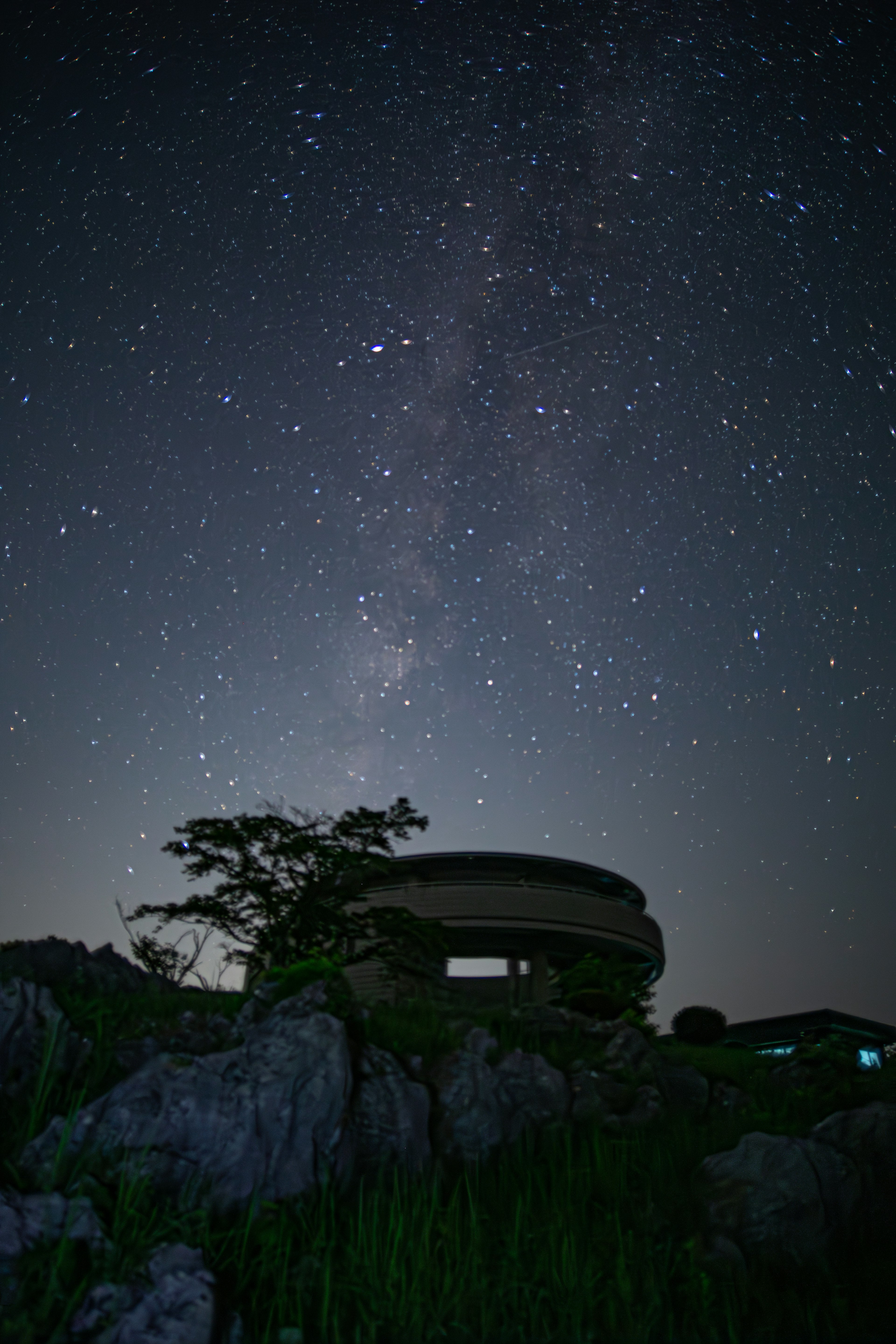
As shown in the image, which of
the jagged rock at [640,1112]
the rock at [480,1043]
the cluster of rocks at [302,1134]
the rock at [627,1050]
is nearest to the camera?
the cluster of rocks at [302,1134]

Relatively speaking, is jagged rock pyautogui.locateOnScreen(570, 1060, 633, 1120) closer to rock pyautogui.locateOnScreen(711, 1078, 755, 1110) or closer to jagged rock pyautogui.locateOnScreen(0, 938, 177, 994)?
rock pyautogui.locateOnScreen(711, 1078, 755, 1110)

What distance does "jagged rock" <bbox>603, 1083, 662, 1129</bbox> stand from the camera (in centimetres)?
838

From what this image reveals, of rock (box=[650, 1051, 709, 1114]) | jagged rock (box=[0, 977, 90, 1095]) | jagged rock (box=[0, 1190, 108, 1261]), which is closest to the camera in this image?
jagged rock (box=[0, 1190, 108, 1261])

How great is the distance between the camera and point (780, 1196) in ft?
21.0

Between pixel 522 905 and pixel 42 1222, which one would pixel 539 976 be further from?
pixel 42 1222

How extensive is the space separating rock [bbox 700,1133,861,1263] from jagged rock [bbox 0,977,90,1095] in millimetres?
5733

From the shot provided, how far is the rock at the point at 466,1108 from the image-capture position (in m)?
7.41

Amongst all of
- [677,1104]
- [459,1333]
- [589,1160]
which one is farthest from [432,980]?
[459,1333]

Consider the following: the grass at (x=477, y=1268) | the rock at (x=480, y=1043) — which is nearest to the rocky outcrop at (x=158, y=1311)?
the grass at (x=477, y=1268)

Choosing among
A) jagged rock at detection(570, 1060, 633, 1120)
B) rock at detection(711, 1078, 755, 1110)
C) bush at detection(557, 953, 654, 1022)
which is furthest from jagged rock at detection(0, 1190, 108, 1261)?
bush at detection(557, 953, 654, 1022)

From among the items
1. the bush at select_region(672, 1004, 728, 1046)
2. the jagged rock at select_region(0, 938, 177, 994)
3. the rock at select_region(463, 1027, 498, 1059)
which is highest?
the jagged rock at select_region(0, 938, 177, 994)

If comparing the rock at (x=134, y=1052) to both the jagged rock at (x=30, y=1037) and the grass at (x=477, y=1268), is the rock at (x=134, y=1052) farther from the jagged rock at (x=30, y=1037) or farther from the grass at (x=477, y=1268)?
the jagged rock at (x=30, y=1037)

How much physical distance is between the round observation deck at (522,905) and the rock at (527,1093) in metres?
23.3

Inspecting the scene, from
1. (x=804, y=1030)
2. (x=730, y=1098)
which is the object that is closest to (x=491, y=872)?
(x=804, y=1030)
